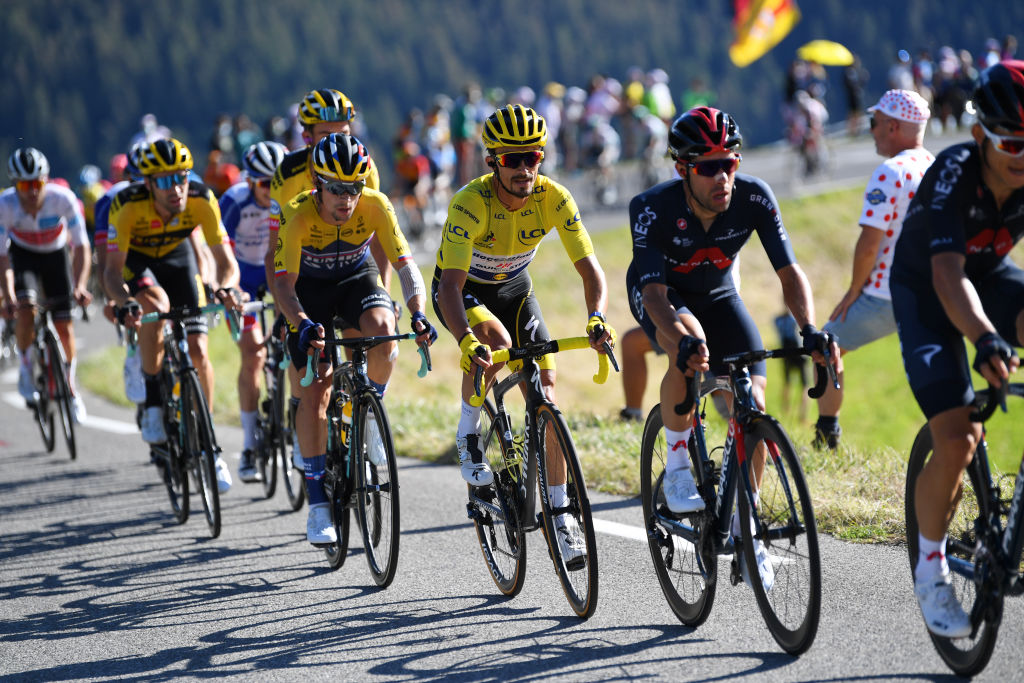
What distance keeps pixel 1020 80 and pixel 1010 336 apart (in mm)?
1011

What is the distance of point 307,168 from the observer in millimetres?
7633

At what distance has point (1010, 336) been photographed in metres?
4.43

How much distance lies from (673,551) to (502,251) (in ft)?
5.73

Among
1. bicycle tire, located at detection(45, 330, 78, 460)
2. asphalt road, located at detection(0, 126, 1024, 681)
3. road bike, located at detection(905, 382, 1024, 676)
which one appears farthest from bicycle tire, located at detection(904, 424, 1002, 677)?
bicycle tire, located at detection(45, 330, 78, 460)

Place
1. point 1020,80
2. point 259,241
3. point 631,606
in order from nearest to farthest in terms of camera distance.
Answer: point 1020,80 → point 631,606 → point 259,241

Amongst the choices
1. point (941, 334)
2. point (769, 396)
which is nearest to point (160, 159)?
point (941, 334)

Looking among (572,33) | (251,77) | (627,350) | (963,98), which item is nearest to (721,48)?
(572,33)

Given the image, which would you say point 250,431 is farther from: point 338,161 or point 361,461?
point 338,161

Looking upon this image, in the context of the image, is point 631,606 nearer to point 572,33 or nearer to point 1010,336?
point 1010,336

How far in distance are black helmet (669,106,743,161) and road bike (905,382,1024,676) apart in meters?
1.46

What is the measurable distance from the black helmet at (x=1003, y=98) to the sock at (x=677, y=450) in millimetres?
1779

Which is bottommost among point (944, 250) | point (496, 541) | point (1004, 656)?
point (1004, 656)

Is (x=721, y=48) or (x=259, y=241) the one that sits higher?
(x=721, y=48)

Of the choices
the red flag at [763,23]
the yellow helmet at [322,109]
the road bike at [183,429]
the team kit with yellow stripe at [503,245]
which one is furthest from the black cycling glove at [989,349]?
the red flag at [763,23]
